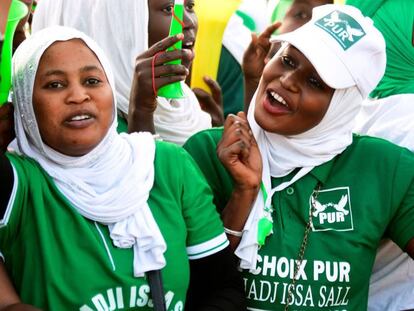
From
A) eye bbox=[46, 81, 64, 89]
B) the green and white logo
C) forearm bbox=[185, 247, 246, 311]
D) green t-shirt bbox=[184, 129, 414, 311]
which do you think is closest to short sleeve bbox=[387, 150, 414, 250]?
green t-shirt bbox=[184, 129, 414, 311]

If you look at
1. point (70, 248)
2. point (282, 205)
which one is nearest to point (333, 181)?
point (282, 205)

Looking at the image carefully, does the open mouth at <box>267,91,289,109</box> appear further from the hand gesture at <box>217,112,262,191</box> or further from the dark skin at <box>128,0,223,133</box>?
the dark skin at <box>128,0,223,133</box>

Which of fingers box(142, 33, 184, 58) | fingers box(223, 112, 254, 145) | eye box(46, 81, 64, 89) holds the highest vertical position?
fingers box(142, 33, 184, 58)

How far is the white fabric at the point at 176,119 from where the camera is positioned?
338 cm

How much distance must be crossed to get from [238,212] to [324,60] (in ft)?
2.11

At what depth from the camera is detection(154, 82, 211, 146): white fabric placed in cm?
338

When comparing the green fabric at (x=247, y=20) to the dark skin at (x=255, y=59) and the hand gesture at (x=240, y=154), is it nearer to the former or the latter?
the dark skin at (x=255, y=59)

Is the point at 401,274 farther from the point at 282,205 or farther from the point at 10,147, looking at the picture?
the point at 10,147

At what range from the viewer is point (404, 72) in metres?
3.20

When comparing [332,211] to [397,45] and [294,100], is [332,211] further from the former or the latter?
[397,45]

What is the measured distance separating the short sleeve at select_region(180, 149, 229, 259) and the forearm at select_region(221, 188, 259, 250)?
0.17m

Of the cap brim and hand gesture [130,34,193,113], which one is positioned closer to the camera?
the cap brim

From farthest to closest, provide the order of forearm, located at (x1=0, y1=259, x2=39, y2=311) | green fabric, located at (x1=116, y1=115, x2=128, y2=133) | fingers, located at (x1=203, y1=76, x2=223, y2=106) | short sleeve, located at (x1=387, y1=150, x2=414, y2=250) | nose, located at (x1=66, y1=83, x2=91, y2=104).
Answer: fingers, located at (x1=203, y1=76, x2=223, y2=106), green fabric, located at (x1=116, y1=115, x2=128, y2=133), short sleeve, located at (x1=387, y1=150, x2=414, y2=250), nose, located at (x1=66, y1=83, x2=91, y2=104), forearm, located at (x1=0, y1=259, x2=39, y2=311)

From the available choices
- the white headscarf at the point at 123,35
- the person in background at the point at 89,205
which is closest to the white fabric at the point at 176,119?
the white headscarf at the point at 123,35
